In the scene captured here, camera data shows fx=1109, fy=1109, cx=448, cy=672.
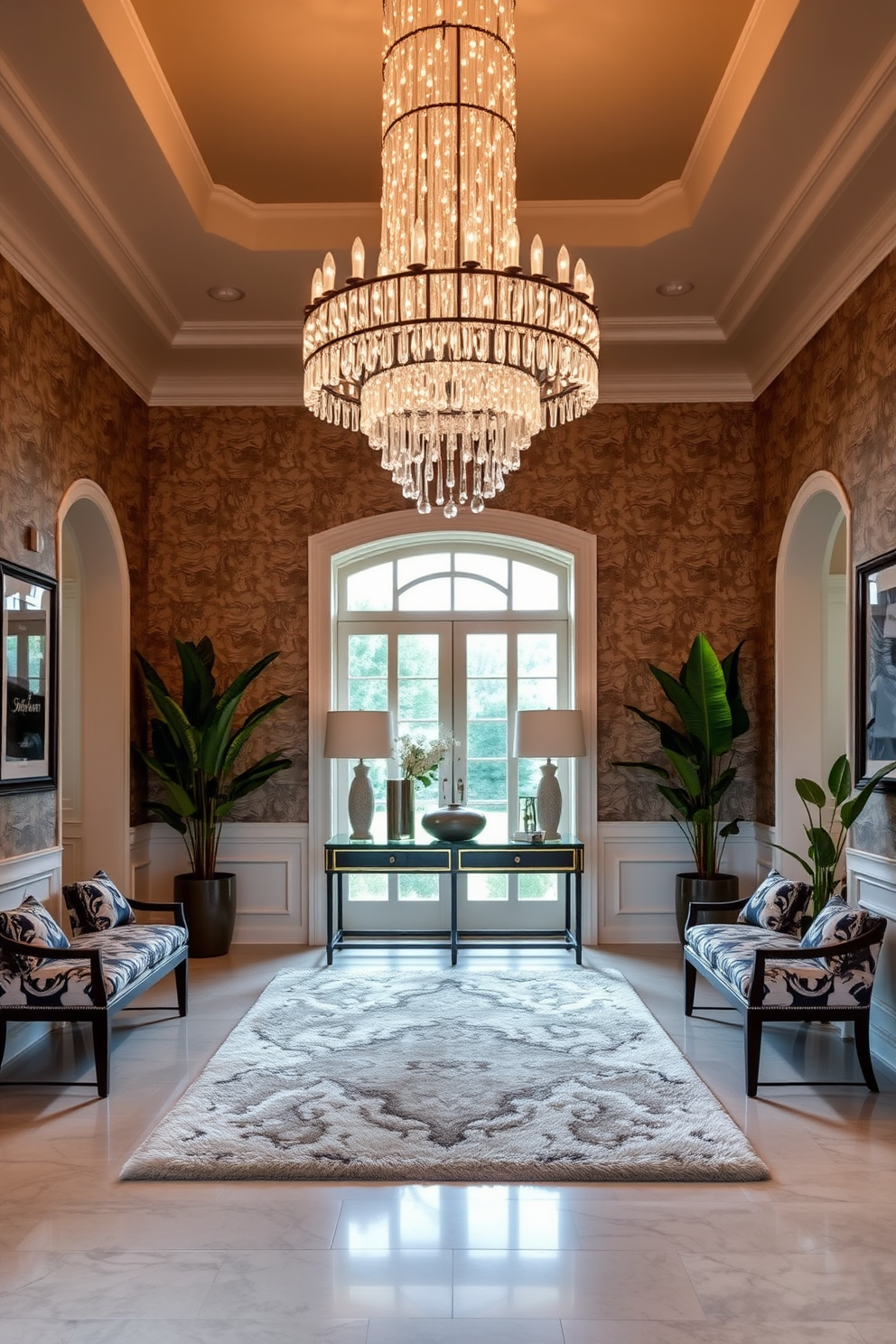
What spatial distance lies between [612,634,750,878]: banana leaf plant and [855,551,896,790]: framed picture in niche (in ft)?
4.42

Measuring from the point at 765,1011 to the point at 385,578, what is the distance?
4.09m

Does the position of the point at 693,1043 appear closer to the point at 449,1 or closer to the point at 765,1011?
the point at 765,1011

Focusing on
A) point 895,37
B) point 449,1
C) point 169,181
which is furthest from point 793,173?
point 169,181

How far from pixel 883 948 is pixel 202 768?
381cm

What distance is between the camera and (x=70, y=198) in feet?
15.5

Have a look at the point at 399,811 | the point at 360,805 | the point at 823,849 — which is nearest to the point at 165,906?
the point at 360,805

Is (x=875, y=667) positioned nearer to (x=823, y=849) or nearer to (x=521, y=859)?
(x=823, y=849)

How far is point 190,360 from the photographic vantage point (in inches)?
267

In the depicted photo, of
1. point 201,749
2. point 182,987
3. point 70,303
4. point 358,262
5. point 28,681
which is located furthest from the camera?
point 201,749

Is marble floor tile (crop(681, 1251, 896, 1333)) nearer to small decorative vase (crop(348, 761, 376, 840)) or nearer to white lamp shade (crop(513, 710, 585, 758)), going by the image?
white lamp shade (crop(513, 710, 585, 758))

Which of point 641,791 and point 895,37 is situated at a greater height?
point 895,37

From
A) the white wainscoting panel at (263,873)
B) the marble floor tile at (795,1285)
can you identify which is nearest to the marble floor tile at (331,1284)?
the marble floor tile at (795,1285)

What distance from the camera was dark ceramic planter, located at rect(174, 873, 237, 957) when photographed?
6516mm

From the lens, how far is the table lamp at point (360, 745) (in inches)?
260
